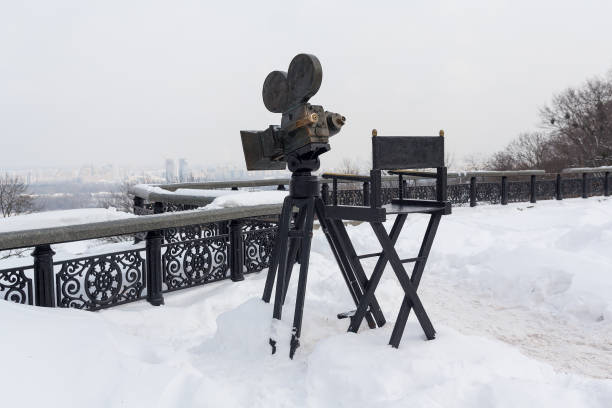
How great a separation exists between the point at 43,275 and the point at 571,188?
74.0 feet

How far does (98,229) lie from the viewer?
5.34 m

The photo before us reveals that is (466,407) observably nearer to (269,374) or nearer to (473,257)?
(269,374)

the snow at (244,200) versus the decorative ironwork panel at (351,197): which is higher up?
the snow at (244,200)

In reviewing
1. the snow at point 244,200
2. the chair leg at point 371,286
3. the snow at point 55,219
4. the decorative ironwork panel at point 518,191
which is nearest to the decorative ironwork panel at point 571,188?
the decorative ironwork panel at point 518,191

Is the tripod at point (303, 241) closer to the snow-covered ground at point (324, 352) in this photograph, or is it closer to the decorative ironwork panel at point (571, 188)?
the snow-covered ground at point (324, 352)

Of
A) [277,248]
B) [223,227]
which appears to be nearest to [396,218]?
[277,248]

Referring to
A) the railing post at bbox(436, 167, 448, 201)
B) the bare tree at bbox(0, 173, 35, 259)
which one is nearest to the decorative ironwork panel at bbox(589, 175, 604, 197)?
the railing post at bbox(436, 167, 448, 201)

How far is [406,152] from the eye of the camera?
4.25 meters

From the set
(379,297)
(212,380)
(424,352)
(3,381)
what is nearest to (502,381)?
(424,352)

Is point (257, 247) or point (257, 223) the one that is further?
point (257, 223)

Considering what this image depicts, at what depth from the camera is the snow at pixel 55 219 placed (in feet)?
17.6

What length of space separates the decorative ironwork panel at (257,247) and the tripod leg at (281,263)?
112 inches

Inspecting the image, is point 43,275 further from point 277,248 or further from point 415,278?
point 415,278

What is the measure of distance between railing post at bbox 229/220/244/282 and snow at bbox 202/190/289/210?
306 millimetres
